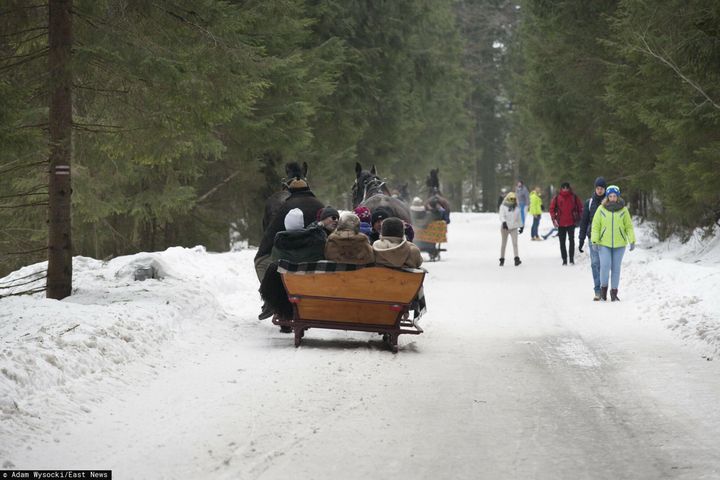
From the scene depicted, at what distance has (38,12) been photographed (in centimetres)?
1210

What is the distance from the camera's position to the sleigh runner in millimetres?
10484

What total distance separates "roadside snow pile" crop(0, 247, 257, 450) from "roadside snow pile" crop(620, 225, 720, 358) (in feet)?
20.8

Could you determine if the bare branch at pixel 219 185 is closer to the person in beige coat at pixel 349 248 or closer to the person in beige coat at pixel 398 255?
the person in beige coat at pixel 349 248

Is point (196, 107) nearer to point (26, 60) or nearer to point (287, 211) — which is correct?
point (287, 211)

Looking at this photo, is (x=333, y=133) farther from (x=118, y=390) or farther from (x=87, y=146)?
(x=118, y=390)

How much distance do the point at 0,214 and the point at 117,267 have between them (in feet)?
8.69

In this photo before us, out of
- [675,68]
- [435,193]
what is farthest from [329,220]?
[435,193]

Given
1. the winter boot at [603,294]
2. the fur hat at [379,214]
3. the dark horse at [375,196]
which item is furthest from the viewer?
the winter boot at [603,294]

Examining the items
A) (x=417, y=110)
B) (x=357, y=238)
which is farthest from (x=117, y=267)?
(x=417, y=110)

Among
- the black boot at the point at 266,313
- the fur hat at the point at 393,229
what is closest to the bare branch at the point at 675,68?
the fur hat at the point at 393,229

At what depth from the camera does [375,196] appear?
15.1m

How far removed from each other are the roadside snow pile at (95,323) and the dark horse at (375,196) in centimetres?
257

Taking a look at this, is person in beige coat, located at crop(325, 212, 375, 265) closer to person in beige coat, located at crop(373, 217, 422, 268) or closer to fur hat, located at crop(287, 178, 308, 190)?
person in beige coat, located at crop(373, 217, 422, 268)

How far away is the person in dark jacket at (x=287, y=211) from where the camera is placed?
40.5 feet
